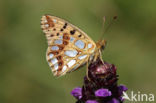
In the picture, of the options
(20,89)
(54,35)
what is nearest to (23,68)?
(20,89)

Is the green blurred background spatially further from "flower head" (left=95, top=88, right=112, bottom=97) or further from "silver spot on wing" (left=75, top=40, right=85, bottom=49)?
"flower head" (left=95, top=88, right=112, bottom=97)

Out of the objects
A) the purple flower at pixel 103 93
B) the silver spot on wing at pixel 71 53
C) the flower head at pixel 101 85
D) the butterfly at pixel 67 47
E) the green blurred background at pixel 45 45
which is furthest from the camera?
the green blurred background at pixel 45 45

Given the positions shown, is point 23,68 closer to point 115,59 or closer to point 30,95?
point 30,95

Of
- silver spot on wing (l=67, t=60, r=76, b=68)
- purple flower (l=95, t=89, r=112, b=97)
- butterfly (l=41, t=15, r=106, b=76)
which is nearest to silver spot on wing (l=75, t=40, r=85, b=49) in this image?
butterfly (l=41, t=15, r=106, b=76)

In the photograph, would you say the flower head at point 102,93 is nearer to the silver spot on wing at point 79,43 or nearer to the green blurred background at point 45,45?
the silver spot on wing at point 79,43

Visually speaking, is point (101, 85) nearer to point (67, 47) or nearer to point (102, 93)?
point (102, 93)

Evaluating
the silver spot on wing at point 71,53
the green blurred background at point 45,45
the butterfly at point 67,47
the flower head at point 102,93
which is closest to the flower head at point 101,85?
the flower head at point 102,93
